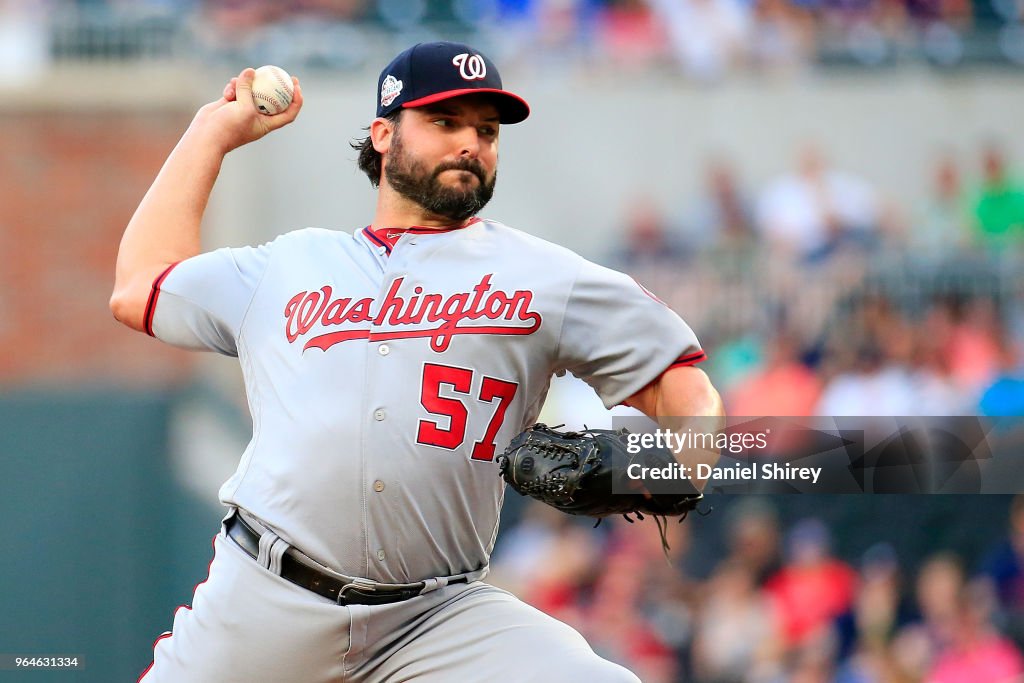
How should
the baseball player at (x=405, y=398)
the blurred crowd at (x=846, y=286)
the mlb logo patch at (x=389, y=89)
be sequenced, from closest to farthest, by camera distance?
the baseball player at (x=405, y=398)
the mlb logo patch at (x=389, y=89)
the blurred crowd at (x=846, y=286)

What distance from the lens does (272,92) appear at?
3549 millimetres

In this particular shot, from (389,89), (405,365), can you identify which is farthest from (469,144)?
(405,365)

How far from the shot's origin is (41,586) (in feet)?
24.1

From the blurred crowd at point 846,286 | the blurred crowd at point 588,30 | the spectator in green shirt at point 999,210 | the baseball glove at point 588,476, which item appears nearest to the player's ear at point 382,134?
the baseball glove at point 588,476

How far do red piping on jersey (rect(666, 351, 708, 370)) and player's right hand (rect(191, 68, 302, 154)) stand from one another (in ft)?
3.92

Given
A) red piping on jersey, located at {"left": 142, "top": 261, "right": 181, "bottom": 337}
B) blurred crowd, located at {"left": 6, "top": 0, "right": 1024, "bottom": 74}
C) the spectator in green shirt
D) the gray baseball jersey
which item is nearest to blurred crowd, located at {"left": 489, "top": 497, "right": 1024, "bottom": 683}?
the spectator in green shirt

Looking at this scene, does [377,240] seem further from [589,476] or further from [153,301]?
[589,476]

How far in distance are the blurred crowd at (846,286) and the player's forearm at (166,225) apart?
5.02 meters

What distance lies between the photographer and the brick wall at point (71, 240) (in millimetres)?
9695

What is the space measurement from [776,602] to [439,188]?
4629 millimetres

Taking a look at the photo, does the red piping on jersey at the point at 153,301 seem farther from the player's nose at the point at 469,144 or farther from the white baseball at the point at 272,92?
the player's nose at the point at 469,144

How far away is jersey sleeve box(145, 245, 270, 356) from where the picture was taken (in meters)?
3.29

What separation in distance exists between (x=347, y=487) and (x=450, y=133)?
0.89 meters

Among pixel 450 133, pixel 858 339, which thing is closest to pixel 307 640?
pixel 450 133
